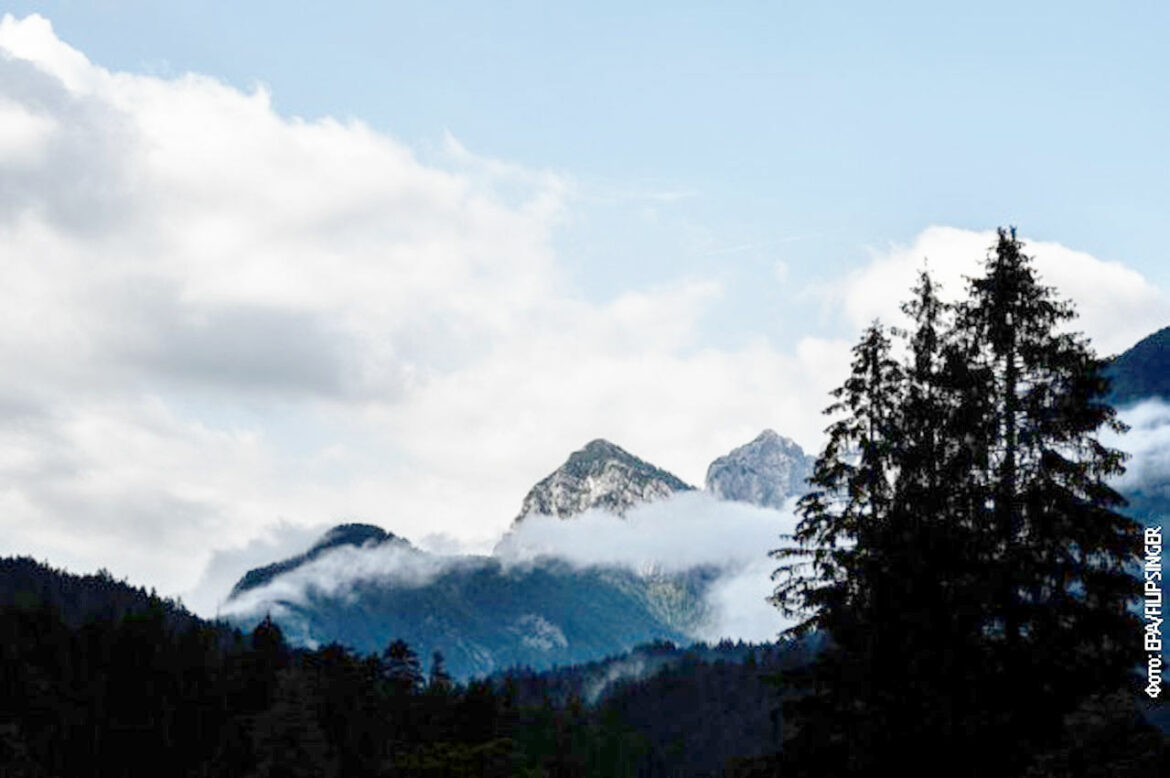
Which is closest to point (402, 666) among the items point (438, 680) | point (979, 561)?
point (438, 680)

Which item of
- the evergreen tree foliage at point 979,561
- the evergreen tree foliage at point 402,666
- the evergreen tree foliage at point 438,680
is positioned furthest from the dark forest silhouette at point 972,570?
the evergreen tree foliage at point 438,680

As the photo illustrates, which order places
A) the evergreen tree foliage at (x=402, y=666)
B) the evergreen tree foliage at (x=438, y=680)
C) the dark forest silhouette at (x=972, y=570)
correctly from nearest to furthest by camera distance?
the dark forest silhouette at (x=972, y=570)
the evergreen tree foliage at (x=402, y=666)
the evergreen tree foliage at (x=438, y=680)

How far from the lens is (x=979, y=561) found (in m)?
31.8

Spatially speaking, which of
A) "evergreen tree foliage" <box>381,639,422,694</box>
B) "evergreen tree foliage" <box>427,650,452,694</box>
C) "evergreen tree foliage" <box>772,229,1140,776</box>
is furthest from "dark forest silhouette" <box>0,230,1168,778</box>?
"evergreen tree foliage" <box>427,650,452,694</box>

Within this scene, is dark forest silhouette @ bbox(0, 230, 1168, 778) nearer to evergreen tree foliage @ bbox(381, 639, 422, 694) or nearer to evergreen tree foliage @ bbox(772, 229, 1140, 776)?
evergreen tree foliage @ bbox(772, 229, 1140, 776)

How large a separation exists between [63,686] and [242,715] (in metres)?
18.1

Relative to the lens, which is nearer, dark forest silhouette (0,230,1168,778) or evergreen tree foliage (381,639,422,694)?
dark forest silhouette (0,230,1168,778)

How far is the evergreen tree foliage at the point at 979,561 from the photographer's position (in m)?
29.3

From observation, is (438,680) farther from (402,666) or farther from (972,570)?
(972,570)

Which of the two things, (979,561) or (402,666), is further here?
(402,666)

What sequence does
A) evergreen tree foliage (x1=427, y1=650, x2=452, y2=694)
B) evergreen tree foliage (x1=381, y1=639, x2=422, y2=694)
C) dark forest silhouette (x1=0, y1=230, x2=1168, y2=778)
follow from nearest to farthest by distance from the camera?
1. dark forest silhouette (x1=0, y1=230, x2=1168, y2=778)
2. evergreen tree foliage (x1=381, y1=639, x2=422, y2=694)
3. evergreen tree foliage (x1=427, y1=650, x2=452, y2=694)

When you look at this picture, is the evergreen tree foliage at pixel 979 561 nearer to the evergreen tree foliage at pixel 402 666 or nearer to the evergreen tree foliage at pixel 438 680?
the evergreen tree foliage at pixel 402 666

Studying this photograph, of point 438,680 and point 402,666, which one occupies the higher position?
point 438,680

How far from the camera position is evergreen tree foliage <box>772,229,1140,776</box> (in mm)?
29344
